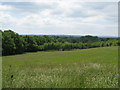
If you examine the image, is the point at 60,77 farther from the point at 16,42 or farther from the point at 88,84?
the point at 16,42

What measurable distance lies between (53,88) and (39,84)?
43 cm

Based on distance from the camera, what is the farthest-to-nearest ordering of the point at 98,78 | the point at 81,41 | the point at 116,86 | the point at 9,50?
the point at 81,41 < the point at 9,50 < the point at 98,78 < the point at 116,86

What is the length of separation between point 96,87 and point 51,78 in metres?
1.26

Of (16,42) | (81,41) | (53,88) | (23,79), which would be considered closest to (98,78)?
(53,88)

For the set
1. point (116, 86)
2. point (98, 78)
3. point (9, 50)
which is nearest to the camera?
point (116, 86)

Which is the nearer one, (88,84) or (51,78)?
(88,84)

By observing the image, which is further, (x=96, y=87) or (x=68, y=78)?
(x=68, y=78)

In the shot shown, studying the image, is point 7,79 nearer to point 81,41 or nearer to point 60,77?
point 60,77

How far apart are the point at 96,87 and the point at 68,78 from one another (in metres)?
0.89

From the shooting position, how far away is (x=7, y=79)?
4.68 m

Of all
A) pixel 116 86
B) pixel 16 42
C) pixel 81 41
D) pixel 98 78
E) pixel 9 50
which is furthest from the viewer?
pixel 81 41

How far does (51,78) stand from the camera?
4.62 meters

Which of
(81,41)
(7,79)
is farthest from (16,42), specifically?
(7,79)

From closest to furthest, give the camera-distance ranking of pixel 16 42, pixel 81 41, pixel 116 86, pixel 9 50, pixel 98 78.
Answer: pixel 116 86, pixel 98 78, pixel 9 50, pixel 16 42, pixel 81 41
